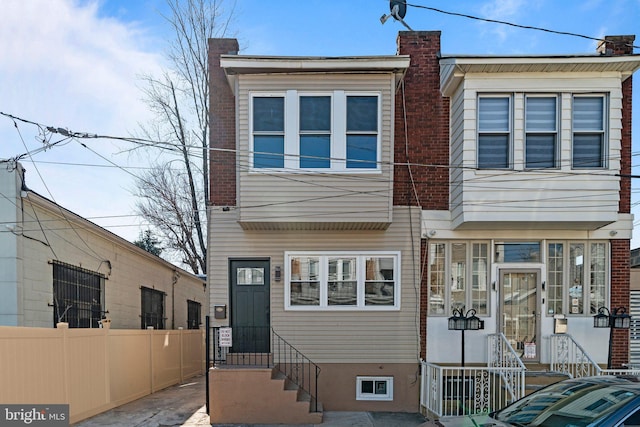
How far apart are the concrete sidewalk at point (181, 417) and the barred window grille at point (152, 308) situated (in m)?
4.92

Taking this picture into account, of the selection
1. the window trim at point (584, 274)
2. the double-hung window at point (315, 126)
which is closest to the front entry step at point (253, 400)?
the double-hung window at point (315, 126)

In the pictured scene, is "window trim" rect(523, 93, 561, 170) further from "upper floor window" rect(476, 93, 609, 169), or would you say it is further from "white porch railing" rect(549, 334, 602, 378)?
"white porch railing" rect(549, 334, 602, 378)

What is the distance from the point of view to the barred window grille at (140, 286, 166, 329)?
45.8 feet

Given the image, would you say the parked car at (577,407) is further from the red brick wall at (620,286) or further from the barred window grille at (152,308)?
the barred window grille at (152,308)

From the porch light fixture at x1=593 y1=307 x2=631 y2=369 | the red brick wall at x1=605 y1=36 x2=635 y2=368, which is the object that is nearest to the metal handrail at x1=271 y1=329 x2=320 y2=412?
the porch light fixture at x1=593 y1=307 x2=631 y2=369

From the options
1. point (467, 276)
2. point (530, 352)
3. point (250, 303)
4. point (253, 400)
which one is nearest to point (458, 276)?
point (467, 276)

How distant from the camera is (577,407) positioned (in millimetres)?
4145

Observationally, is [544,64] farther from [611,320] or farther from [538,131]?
[611,320]

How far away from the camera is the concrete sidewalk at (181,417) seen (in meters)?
7.51

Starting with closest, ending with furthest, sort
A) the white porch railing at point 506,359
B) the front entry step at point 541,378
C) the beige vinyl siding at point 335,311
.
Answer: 1. the white porch railing at point 506,359
2. the front entry step at point 541,378
3. the beige vinyl siding at point 335,311

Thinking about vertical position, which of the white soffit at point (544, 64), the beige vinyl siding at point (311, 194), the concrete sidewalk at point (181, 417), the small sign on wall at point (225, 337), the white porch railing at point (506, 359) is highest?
the white soffit at point (544, 64)

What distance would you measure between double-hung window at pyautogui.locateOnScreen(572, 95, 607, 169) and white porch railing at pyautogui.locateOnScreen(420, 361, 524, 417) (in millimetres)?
4402

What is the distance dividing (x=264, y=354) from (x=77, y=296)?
483cm

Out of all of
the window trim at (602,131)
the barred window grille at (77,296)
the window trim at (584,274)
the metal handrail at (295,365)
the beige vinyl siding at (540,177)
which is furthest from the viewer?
the barred window grille at (77,296)
